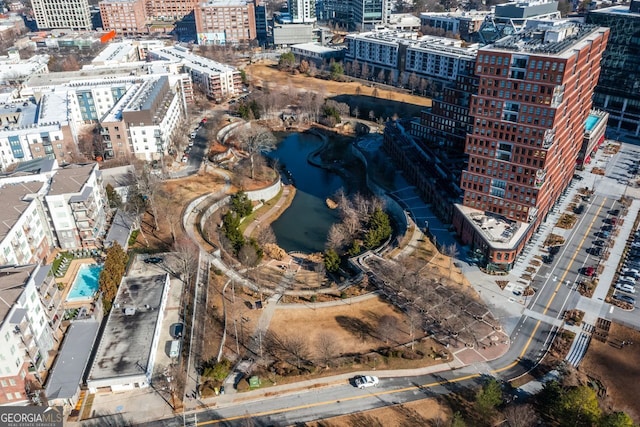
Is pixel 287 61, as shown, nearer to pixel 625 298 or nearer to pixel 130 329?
pixel 130 329

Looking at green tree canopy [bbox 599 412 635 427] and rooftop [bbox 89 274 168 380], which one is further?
rooftop [bbox 89 274 168 380]

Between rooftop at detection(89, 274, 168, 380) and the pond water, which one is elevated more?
rooftop at detection(89, 274, 168, 380)

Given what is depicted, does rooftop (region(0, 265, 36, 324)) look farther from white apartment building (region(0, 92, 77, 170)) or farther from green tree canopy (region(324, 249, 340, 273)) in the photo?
white apartment building (region(0, 92, 77, 170))

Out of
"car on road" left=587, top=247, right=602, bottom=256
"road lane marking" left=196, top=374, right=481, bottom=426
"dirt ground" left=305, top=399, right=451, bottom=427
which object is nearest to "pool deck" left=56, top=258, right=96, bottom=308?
"road lane marking" left=196, top=374, right=481, bottom=426

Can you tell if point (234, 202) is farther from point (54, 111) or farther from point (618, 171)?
point (618, 171)

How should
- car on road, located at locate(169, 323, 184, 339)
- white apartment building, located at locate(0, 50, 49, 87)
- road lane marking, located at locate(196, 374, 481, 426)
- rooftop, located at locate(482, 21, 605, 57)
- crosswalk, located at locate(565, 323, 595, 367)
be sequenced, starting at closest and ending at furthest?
road lane marking, located at locate(196, 374, 481, 426) → crosswalk, located at locate(565, 323, 595, 367) → car on road, located at locate(169, 323, 184, 339) → rooftop, located at locate(482, 21, 605, 57) → white apartment building, located at locate(0, 50, 49, 87)

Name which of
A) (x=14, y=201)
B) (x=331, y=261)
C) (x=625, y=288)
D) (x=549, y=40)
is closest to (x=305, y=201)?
(x=331, y=261)

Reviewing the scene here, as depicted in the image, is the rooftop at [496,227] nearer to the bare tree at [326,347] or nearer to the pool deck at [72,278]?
the bare tree at [326,347]

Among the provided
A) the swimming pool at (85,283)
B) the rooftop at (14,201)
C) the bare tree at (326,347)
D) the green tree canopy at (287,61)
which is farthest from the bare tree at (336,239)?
the green tree canopy at (287,61)

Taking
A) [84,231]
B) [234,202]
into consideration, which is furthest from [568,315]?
[84,231]
